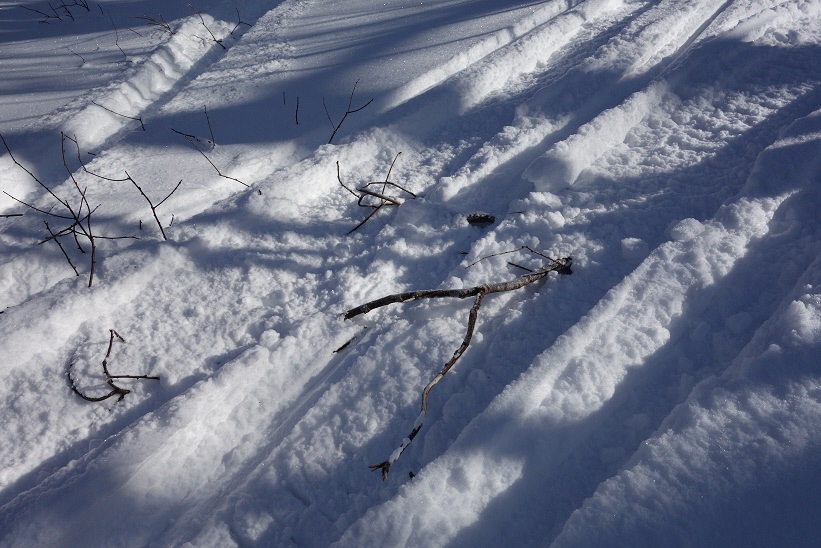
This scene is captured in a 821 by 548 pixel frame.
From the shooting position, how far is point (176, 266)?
226 centimetres

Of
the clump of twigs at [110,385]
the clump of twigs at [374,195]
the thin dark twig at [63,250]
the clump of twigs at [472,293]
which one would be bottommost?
the clump of twigs at [472,293]

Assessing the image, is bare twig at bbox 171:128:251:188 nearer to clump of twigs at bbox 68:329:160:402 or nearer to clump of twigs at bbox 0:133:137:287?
clump of twigs at bbox 0:133:137:287

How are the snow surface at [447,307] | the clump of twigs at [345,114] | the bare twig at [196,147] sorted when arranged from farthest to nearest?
the clump of twigs at [345,114] → the bare twig at [196,147] → the snow surface at [447,307]

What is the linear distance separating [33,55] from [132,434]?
14.0ft

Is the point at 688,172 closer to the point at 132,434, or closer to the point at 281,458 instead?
the point at 281,458

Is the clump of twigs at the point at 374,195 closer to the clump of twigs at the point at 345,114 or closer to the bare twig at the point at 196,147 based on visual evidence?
the clump of twigs at the point at 345,114

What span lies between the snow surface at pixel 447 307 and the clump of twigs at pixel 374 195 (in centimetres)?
6

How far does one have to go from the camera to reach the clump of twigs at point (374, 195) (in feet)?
8.15

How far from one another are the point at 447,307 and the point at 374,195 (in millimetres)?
771

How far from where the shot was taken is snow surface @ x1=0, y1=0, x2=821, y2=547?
141 centimetres

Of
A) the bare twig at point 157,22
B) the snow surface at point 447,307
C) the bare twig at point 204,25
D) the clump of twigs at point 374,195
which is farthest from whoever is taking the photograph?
the bare twig at point 157,22

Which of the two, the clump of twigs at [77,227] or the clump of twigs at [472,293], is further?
the clump of twigs at [77,227]

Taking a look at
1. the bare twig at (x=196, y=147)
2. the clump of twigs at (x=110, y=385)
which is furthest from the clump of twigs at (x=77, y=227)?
the bare twig at (x=196, y=147)

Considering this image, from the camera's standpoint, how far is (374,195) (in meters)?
2.48
